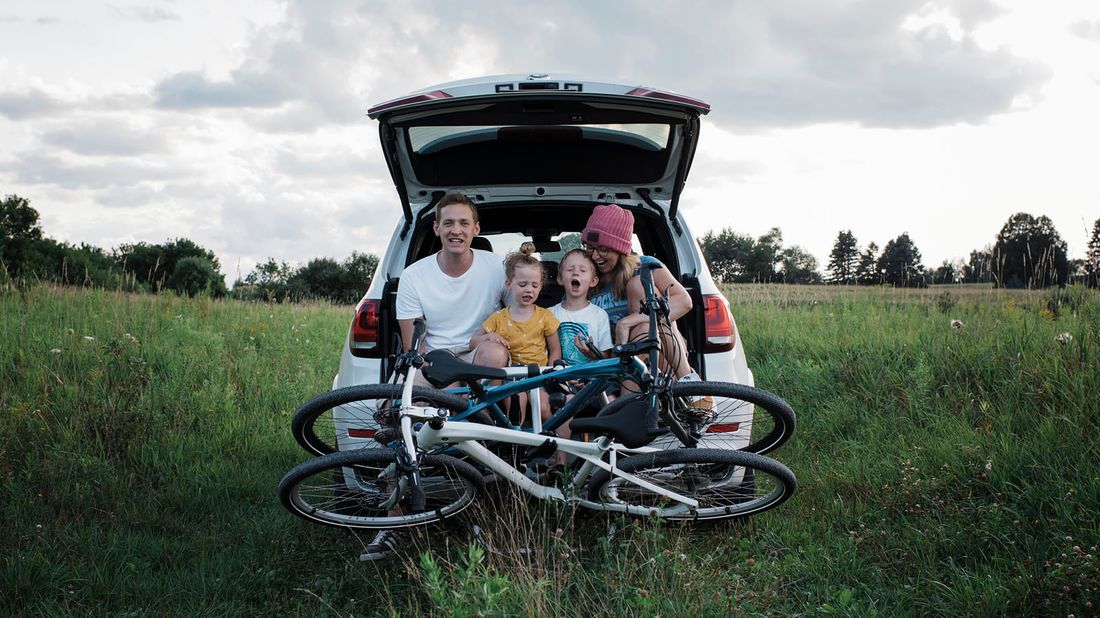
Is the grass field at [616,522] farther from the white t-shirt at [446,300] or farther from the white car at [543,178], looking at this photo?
the white t-shirt at [446,300]

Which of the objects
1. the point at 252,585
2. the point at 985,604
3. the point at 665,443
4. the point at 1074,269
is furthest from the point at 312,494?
the point at 1074,269

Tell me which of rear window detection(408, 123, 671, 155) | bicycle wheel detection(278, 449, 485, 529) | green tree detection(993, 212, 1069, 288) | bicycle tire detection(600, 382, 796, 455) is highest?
rear window detection(408, 123, 671, 155)

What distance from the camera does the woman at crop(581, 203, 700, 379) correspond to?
153 inches

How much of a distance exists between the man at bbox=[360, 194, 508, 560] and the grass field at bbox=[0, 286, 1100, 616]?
96 cm

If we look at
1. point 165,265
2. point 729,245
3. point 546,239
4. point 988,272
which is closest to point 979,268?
point 988,272

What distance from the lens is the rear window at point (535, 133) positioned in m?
4.30

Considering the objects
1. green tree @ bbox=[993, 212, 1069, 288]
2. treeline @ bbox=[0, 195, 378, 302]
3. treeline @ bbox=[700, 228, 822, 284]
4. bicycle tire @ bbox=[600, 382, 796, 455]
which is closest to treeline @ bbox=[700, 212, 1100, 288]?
green tree @ bbox=[993, 212, 1069, 288]

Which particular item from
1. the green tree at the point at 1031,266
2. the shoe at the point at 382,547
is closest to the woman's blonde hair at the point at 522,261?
the shoe at the point at 382,547

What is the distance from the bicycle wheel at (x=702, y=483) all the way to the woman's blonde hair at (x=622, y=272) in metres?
1.04

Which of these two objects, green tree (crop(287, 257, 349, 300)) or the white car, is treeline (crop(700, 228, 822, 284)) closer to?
green tree (crop(287, 257, 349, 300))

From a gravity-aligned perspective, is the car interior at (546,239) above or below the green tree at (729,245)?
below

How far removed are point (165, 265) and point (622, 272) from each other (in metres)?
43.8

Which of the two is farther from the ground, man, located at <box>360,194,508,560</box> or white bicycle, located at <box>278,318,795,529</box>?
man, located at <box>360,194,508,560</box>

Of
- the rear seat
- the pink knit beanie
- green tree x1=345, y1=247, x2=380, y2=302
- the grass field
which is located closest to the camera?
the grass field
